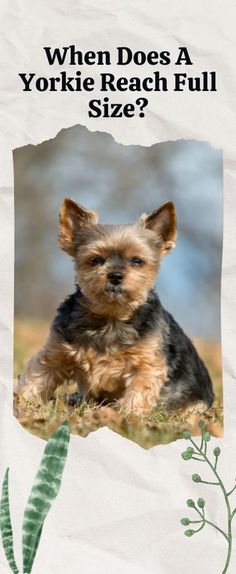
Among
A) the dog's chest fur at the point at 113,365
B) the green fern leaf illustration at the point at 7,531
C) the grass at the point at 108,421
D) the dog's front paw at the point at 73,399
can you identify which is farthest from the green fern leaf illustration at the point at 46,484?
the dog's chest fur at the point at 113,365

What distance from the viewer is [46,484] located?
3.38 meters

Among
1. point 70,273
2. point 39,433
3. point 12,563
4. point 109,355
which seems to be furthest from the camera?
point 70,273

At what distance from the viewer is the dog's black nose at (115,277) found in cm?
427

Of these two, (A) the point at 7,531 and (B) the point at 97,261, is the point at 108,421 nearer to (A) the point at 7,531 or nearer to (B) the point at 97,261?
(A) the point at 7,531

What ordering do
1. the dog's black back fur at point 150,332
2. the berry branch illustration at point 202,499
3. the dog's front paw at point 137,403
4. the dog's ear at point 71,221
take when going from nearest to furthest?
the berry branch illustration at point 202,499 → the dog's front paw at point 137,403 → the dog's ear at point 71,221 → the dog's black back fur at point 150,332

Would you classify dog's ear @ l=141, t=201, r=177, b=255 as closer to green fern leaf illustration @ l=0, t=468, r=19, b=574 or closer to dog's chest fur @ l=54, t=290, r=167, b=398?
dog's chest fur @ l=54, t=290, r=167, b=398

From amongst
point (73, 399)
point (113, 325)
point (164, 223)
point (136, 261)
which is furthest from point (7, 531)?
point (164, 223)

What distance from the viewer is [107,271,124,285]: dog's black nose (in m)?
4.27

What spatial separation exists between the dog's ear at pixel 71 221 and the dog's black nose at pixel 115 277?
240mm

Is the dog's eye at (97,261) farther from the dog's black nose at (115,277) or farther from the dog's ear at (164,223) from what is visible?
the dog's ear at (164,223)

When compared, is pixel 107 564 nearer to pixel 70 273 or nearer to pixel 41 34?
pixel 70 273

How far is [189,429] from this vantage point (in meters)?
3.61

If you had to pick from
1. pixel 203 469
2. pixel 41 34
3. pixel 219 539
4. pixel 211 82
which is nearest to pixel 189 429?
pixel 203 469

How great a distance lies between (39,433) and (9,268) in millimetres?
760
